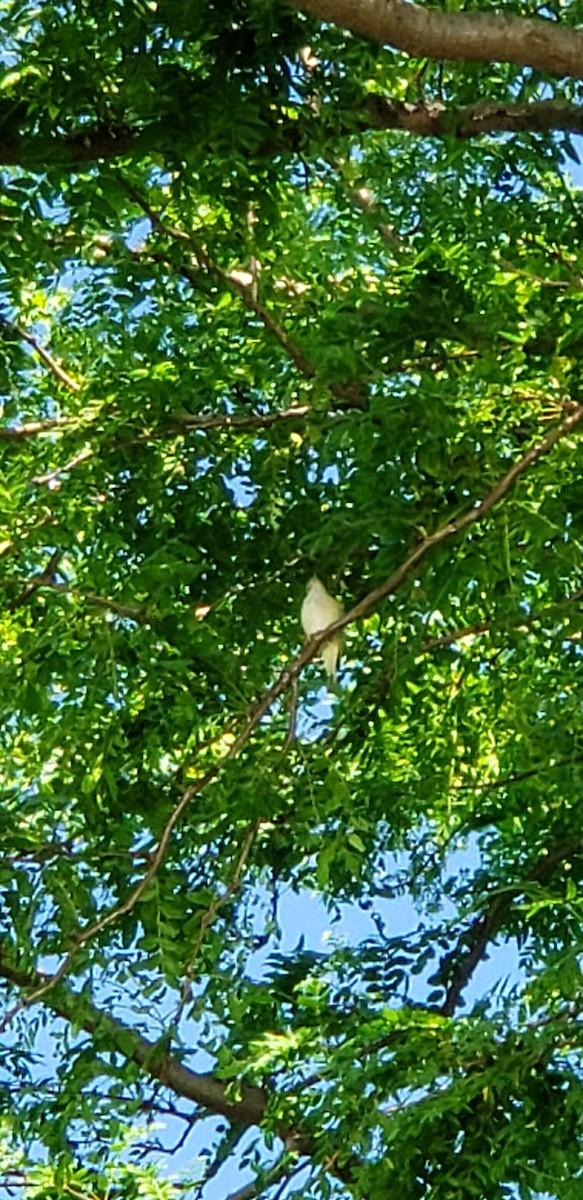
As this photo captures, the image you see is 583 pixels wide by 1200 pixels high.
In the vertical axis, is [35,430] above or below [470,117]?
above

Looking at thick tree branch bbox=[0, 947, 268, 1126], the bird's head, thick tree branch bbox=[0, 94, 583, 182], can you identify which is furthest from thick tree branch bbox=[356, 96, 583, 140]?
thick tree branch bbox=[0, 947, 268, 1126]

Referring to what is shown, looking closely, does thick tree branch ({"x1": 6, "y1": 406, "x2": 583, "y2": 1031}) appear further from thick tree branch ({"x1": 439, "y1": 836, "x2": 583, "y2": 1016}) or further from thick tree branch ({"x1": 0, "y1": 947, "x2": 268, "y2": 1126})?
thick tree branch ({"x1": 439, "y1": 836, "x2": 583, "y2": 1016})

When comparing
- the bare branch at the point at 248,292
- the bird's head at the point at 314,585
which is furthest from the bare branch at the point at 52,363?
the bird's head at the point at 314,585

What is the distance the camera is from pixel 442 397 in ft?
5.40

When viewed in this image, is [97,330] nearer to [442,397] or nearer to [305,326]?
[305,326]

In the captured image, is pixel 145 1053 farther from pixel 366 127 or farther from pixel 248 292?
pixel 366 127

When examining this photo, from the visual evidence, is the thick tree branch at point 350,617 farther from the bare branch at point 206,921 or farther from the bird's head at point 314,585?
the bird's head at point 314,585

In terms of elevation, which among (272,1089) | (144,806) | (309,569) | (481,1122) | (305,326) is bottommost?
(481,1122)

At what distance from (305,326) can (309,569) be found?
284 mm

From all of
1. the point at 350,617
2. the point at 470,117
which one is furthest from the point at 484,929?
the point at 470,117

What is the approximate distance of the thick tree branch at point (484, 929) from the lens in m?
2.20

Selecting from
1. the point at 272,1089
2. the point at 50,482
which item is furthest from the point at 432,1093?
the point at 50,482

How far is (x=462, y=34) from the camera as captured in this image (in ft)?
4.44

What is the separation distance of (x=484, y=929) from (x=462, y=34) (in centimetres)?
124
